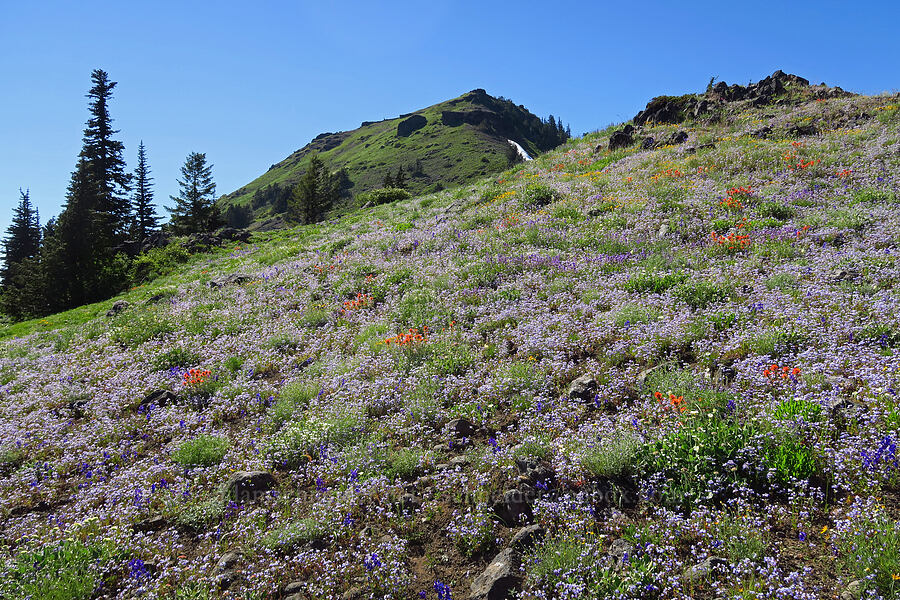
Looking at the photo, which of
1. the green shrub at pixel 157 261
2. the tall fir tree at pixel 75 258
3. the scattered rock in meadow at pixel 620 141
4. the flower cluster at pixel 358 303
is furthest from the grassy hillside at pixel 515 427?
the tall fir tree at pixel 75 258

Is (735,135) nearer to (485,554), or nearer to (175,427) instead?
(485,554)

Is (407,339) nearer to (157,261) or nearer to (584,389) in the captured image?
(584,389)

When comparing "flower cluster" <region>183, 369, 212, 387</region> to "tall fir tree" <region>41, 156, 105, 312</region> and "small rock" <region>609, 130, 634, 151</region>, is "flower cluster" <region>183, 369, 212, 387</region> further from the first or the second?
"tall fir tree" <region>41, 156, 105, 312</region>

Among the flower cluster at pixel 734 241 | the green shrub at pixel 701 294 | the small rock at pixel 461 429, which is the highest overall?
the flower cluster at pixel 734 241

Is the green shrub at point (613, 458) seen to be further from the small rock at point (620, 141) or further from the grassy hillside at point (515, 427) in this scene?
the small rock at point (620, 141)

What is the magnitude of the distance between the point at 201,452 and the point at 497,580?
509cm

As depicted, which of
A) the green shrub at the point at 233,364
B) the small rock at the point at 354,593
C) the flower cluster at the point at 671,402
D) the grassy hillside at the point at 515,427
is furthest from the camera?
the green shrub at the point at 233,364

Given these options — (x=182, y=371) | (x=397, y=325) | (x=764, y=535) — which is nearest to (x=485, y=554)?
(x=764, y=535)

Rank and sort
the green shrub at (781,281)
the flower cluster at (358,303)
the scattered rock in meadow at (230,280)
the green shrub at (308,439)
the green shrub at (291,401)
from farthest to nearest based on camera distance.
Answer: the scattered rock in meadow at (230,280)
the flower cluster at (358,303)
the green shrub at (781,281)
the green shrub at (291,401)
the green shrub at (308,439)

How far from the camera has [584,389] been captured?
6574mm

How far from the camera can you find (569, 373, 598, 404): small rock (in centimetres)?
647

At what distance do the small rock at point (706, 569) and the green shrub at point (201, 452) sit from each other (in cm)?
633

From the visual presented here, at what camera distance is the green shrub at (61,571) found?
4.55 meters

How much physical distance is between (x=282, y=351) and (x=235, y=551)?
5.84m
